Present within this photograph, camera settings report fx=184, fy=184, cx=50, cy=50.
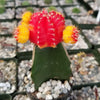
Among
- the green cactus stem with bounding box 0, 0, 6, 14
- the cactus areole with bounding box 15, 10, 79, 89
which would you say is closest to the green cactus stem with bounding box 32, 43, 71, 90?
the cactus areole with bounding box 15, 10, 79, 89

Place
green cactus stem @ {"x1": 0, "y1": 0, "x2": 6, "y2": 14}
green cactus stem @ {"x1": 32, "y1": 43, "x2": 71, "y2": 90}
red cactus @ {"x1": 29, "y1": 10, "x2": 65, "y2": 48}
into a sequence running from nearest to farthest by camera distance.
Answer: red cactus @ {"x1": 29, "y1": 10, "x2": 65, "y2": 48}, green cactus stem @ {"x1": 32, "y1": 43, "x2": 71, "y2": 90}, green cactus stem @ {"x1": 0, "y1": 0, "x2": 6, "y2": 14}

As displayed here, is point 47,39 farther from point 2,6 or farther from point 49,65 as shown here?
point 2,6

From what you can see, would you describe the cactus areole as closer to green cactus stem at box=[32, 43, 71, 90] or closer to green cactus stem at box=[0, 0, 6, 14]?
green cactus stem at box=[32, 43, 71, 90]

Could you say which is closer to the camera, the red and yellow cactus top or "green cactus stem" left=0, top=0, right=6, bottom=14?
the red and yellow cactus top

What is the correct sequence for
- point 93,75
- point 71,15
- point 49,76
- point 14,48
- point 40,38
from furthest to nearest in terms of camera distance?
point 71,15 < point 14,48 < point 93,75 < point 49,76 < point 40,38

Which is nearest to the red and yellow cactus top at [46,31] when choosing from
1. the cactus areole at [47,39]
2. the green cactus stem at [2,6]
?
the cactus areole at [47,39]

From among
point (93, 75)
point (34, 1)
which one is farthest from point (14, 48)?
point (34, 1)

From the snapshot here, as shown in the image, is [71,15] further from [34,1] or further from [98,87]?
[98,87]

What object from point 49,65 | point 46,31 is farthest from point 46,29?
point 49,65
